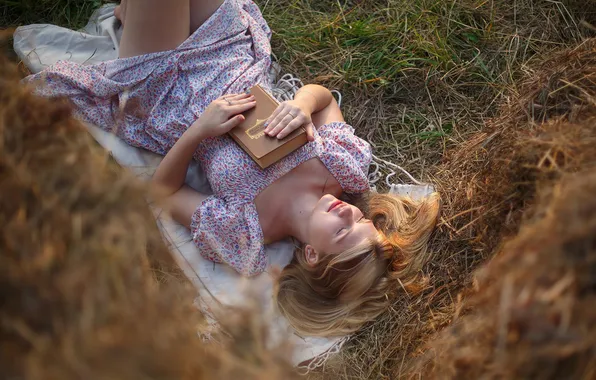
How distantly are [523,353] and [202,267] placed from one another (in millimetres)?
1774

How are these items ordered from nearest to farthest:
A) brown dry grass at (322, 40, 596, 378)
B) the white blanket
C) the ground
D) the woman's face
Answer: brown dry grass at (322, 40, 596, 378) < the woman's face < the white blanket < the ground

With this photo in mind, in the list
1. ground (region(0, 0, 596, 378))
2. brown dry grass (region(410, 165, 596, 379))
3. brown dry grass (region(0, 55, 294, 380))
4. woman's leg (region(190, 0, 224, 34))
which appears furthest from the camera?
ground (region(0, 0, 596, 378))

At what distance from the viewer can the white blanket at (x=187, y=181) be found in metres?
2.71

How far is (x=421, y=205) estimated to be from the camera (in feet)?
9.27

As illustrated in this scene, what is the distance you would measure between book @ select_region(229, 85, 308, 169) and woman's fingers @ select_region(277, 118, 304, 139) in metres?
0.02

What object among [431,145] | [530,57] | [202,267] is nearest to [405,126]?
[431,145]

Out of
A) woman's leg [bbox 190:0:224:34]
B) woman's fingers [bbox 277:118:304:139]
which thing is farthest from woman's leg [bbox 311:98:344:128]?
woman's leg [bbox 190:0:224:34]

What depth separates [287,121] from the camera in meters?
2.65

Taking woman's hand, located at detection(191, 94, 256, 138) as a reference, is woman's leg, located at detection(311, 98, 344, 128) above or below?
below

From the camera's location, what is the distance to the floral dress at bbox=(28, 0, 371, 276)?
9.00 ft

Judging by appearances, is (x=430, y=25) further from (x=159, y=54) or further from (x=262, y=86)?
(x=159, y=54)

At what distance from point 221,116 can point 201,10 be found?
0.69 meters

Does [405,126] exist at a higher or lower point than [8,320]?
lower

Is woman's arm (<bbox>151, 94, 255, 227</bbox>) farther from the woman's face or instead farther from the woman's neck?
the woman's face
